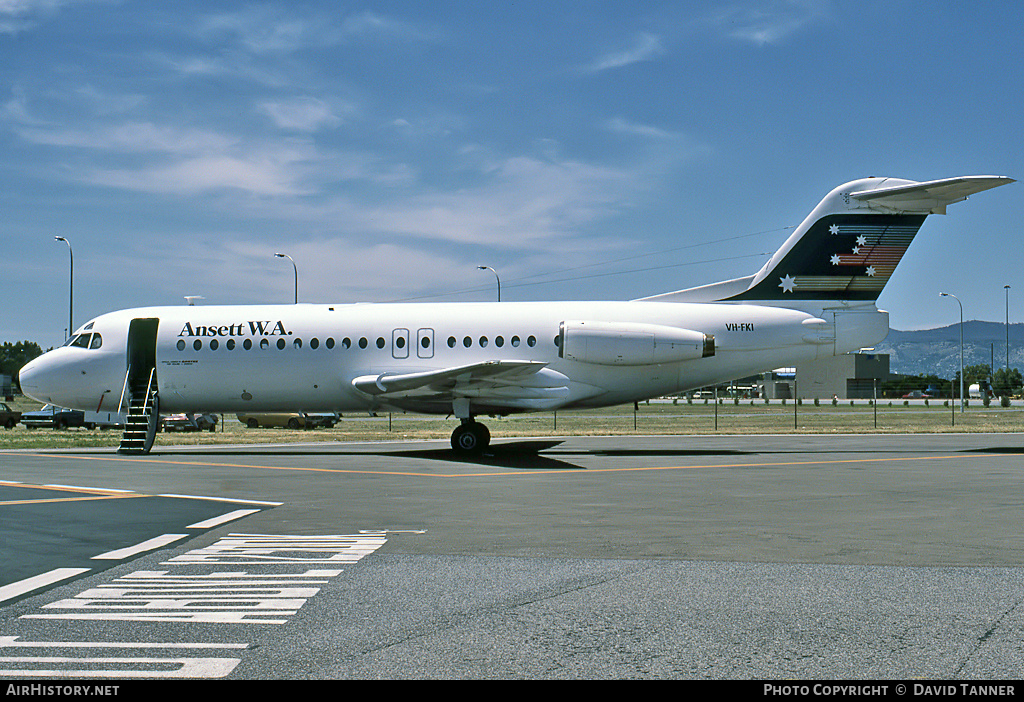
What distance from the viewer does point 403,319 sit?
2414 centimetres

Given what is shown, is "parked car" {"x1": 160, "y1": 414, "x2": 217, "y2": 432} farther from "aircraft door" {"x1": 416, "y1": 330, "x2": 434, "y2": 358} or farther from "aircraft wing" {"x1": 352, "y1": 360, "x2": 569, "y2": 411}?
"aircraft door" {"x1": 416, "y1": 330, "x2": 434, "y2": 358}

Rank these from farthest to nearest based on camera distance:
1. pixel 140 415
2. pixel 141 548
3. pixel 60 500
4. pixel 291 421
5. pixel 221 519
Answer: pixel 291 421 → pixel 140 415 → pixel 60 500 → pixel 221 519 → pixel 141 548

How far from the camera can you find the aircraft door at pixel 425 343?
78.2ft

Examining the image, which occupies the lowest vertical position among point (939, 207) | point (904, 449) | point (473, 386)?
point (904, 449)

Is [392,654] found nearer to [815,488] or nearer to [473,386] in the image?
[815,488]

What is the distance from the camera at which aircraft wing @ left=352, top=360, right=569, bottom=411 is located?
22328 millimetres

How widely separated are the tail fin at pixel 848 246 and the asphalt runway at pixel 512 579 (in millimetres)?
9245

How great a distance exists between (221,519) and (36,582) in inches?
148

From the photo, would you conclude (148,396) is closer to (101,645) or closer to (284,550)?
(284,550)

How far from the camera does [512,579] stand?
7.00 metres

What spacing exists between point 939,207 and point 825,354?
4.79 m

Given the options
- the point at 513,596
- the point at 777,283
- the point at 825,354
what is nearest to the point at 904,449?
the point at 825,354

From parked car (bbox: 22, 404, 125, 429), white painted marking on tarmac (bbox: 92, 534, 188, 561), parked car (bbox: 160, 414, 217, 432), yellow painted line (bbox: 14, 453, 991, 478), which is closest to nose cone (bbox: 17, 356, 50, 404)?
yellow painted line (bbox: 14, 453, 991, 478)

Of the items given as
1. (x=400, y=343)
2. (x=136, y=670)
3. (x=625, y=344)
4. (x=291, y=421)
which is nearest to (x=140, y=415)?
(x=400, y=343)
